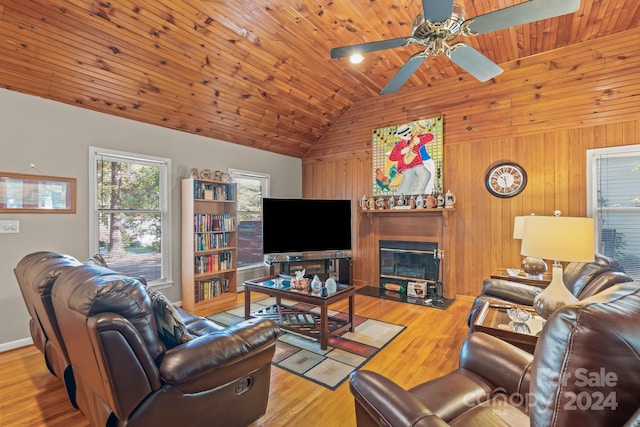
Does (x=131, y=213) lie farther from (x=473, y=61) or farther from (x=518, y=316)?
(x=518, y=316)

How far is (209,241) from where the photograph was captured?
4562 millimetres

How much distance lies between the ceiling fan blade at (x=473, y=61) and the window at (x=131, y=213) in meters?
3.77

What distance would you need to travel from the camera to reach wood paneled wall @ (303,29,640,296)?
3785 mm

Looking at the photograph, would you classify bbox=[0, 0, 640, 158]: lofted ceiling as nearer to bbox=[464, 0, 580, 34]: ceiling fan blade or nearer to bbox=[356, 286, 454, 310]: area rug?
bbox=[464, 0, 580, 34]: ceiling fan blade

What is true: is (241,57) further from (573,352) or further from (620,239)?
(620,239)

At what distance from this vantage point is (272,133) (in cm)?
543

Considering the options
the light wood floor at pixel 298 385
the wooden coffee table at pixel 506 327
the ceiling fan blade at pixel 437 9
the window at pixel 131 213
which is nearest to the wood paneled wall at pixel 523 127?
the light wood floor at pixel 298 385

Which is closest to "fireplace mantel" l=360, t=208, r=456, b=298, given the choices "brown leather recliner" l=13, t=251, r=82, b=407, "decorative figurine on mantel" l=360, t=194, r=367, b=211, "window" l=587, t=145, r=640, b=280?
"decorative figurine on mantel" l=360, t=194, r=367, b=211

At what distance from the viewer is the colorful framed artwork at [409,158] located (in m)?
4.92

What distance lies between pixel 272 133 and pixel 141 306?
14.3ft

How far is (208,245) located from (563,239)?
4111 mm

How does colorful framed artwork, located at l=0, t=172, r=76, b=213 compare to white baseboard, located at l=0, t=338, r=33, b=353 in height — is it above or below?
above

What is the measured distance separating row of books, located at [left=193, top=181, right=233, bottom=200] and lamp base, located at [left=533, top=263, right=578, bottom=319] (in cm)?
406

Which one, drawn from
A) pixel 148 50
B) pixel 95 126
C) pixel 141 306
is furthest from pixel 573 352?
pixel 95 126
